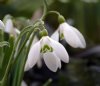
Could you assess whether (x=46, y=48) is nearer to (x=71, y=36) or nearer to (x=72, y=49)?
(x=71, y=36)

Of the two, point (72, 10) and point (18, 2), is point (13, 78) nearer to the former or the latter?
point (18, 2)

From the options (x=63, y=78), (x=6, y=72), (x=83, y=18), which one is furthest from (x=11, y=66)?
(x=83, y=18)

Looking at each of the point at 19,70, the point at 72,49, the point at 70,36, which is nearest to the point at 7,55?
the point at 19,70

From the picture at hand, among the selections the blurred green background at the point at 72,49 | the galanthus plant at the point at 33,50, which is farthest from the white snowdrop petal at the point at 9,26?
the blurred green background at the point at 72,49

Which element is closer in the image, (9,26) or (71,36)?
(71,36)

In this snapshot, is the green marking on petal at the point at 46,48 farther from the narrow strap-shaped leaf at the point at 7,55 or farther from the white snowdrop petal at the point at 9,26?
the white snowdrop petal at the point at 9,26

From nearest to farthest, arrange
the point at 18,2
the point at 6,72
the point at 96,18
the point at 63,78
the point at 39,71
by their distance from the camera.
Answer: the point at 6,72 < the point at 63,78 < the point at 39,71 < the point at 18,2 < the point at 96,18

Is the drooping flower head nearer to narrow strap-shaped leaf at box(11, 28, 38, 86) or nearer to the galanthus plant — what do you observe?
the galanthus plant
